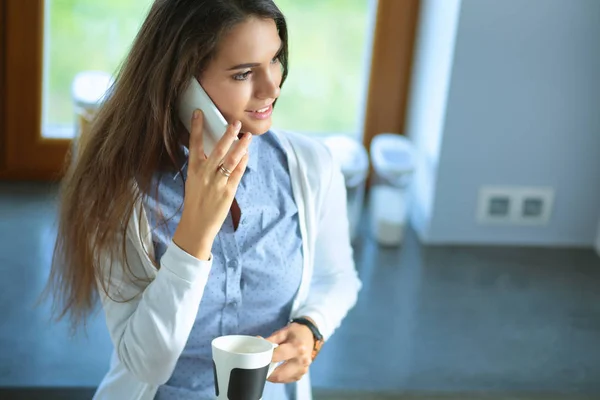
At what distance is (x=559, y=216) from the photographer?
273cm

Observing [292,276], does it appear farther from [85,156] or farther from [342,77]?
[342,77]

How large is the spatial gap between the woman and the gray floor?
1.88 feet

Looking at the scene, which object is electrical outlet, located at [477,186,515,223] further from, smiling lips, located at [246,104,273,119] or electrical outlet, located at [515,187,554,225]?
smiling lips, located at [246,104,273,119]

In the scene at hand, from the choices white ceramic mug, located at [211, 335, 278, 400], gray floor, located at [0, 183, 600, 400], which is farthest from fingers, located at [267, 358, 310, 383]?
gray floor, located at [0, 183, 600, 400]

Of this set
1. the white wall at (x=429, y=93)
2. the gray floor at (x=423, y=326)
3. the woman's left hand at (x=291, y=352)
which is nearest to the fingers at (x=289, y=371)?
the woman's left hand at (x=291, y=352)

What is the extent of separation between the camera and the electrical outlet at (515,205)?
2.66m

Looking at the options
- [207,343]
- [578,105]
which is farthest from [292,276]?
[578,105]

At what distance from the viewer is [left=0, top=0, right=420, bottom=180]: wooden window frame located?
2609 mm

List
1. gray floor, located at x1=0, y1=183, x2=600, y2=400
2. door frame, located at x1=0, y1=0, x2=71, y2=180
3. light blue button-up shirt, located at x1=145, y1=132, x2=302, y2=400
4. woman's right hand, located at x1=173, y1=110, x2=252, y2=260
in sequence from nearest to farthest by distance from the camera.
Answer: woman's right hand, located at x1=173, y1=110, x2=252, y2=260 < light blue button-up shirt, located at x1=145, y1=132, x2=302, y2=400 < gray floor, located at x1=0, y1=183, x2=600, y2=400 < door frame, located at x1=0, y1=0, x2=71, y2=180

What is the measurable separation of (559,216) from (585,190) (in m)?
0.11

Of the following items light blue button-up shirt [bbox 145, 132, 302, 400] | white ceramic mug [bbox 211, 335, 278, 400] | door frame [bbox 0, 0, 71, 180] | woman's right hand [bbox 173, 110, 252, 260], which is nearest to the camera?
white ceramic mug [bbox 211, 335, 278, 400]

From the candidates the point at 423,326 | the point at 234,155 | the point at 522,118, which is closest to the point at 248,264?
the point at 234,155

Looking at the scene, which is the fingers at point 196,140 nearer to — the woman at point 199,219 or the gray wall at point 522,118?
the woman at point 199,219

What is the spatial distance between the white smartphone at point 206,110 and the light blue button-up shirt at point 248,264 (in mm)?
127
